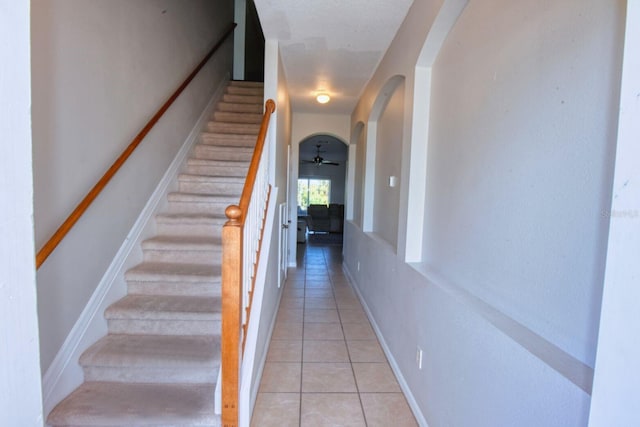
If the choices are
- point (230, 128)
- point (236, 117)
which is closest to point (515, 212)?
point (230, 128)

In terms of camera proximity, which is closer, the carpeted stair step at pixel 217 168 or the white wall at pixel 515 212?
the white wall at pixel 515 212

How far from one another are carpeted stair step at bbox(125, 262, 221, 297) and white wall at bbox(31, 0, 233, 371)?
24cm

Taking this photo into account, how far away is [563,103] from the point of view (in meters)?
1.03

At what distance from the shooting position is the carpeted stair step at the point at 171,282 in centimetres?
228

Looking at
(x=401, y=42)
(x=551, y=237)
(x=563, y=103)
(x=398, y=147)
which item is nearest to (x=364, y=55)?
(x=401, y=42)

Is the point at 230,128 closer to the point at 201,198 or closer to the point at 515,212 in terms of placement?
the point at 201,198

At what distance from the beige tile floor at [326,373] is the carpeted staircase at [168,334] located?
1.60 ft

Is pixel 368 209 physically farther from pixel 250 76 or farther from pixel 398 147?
pixel 250 76

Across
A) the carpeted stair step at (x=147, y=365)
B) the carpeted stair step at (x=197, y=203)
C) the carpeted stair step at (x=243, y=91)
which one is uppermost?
the carpeted stair step at (x=243, y=91)

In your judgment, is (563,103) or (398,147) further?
(398,147)

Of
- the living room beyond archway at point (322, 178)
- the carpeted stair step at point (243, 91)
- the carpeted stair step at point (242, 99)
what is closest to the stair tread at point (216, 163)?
the carpeted stair step at point (242, 99)

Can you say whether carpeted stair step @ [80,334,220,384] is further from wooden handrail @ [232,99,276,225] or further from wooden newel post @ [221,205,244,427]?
wooden handrail @ [232,99,276,225]

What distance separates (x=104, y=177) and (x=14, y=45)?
68.5 inches

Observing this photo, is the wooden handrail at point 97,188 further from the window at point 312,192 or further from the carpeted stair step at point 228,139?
the window at point 312,192
